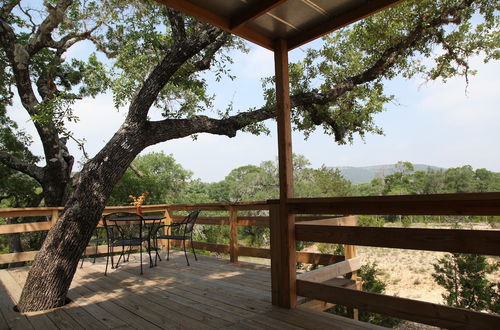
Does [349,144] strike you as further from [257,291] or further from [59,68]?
[59,68]

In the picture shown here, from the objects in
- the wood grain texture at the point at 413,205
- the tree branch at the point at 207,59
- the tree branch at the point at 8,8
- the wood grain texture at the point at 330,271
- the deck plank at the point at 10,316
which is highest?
the tree branch at the point at 8,8

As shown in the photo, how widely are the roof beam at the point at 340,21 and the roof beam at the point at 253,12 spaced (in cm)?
61

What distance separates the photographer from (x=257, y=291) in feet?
10.6

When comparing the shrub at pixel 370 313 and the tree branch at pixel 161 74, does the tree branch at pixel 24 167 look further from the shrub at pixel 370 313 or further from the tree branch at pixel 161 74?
the shrub at pixel 370 313

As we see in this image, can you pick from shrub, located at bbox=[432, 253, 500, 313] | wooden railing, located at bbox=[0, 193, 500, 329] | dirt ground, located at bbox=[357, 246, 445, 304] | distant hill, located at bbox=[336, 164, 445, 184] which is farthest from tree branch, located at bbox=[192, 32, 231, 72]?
distant hill, located at bbox=[336, 164, 445, 184]

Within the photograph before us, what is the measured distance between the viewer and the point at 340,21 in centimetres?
276

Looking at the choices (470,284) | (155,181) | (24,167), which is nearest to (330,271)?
(470,284)

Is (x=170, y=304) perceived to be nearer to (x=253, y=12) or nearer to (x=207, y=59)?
(x=253, y=12)

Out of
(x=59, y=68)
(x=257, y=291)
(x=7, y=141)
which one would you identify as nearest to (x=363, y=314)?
(x=257, y=291)

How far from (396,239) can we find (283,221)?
0.98m

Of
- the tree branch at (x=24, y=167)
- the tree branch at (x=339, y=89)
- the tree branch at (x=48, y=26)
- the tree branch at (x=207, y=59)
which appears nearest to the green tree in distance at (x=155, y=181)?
the tree branch at (x=24, y=167)

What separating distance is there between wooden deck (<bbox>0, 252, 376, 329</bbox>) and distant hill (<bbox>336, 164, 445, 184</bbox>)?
50.8ft

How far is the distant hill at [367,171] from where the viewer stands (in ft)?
61.8

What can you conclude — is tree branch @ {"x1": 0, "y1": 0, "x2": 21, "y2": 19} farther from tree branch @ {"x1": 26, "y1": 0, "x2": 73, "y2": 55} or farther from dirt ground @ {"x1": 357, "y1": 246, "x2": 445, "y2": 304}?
dirt ground @ {"x1": 357, "y1": 246, "x2": 445, "y2": 304}
